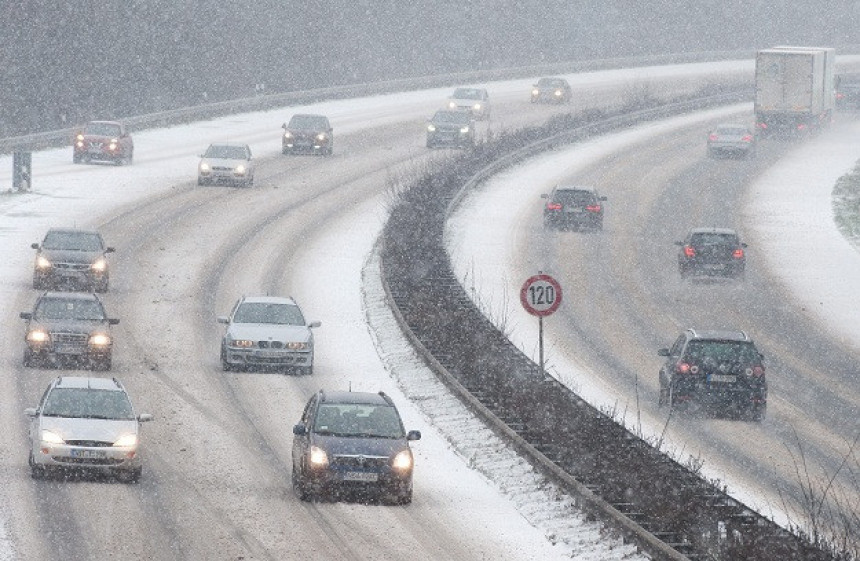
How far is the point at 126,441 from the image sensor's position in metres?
22.0

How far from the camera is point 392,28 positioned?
132875 mm

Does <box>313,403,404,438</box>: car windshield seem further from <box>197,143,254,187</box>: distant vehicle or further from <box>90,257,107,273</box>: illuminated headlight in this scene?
<box>197,143,254,187</box>: distant vehicle

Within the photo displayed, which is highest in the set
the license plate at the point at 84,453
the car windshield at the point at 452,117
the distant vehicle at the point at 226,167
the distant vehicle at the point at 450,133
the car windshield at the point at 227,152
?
the car windshield at the point at 452,117

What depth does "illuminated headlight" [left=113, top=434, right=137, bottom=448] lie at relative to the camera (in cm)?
2197

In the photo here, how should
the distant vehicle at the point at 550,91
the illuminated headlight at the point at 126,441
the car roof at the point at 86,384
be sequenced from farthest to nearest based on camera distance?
1. the distant vehicle at the point at 550,91
2. the car roof at the point at 86,384
3. the illuminated headlight at the point at 126,441

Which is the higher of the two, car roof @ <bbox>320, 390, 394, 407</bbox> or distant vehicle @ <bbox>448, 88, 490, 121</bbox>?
distant vehicle @ <bbox>448, 88, 490, 121</bbox>

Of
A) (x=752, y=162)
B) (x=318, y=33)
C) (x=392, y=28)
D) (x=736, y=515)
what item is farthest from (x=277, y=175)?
(x=392, y=28)

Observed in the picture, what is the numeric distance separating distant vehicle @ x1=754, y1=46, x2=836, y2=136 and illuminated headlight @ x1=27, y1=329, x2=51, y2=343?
50.7 meters

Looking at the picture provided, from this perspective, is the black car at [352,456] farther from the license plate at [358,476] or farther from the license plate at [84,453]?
the license plate at [84,453]

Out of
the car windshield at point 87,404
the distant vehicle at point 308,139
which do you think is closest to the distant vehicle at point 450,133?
the distant vehicle at point 308,139

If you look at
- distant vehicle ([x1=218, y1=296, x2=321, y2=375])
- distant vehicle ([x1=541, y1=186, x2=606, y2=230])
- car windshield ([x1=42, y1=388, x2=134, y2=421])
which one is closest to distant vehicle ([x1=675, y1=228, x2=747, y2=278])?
distant vehicle ([x1=541, y1=186, x2=606, y2=230])

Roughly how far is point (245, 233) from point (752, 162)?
2941 cm

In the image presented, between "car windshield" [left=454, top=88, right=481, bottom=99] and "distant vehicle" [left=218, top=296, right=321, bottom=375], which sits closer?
"distant vehicle" [left=218, top=296, right=321, bottom=375]

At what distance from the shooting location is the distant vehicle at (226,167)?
5722cm
